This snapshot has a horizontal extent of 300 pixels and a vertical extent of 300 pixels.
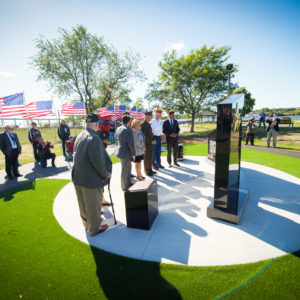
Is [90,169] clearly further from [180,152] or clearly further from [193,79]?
[193,79]

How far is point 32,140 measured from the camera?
8414 mm

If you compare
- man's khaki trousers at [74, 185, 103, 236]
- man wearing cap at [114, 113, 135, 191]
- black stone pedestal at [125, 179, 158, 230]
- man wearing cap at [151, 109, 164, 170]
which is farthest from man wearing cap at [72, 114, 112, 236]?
man wearing cap at [151, 109, 164, 170]

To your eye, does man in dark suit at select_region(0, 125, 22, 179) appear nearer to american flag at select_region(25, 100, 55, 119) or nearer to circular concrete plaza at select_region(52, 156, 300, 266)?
american flag at select_region(25, 100, 55, 119)

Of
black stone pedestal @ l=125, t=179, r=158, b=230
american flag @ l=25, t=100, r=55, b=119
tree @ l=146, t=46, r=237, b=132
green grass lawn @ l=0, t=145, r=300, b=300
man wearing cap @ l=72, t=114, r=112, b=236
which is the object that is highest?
tree @ l=146, t=46, r=237, b=132

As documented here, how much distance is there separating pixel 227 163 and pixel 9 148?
7294 mm

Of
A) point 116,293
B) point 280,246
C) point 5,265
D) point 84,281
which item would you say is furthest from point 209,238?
point 5,265

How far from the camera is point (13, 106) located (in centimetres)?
823

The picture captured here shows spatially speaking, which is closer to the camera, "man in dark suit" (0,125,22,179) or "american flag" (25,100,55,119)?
"man in dark suit" (0,125,22,179)

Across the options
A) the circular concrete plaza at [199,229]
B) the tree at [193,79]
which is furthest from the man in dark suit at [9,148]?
the tree at [193,79]

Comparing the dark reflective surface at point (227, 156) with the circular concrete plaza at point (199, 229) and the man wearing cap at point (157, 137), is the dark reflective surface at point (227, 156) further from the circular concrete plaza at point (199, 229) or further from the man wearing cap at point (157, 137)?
the man wearing cap at point (157, 137)

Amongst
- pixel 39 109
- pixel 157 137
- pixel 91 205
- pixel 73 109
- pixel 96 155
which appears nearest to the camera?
pixel 96 155

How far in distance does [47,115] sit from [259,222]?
421 inches

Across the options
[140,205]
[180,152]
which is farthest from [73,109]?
[140,205]

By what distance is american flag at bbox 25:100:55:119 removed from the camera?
361 inches
